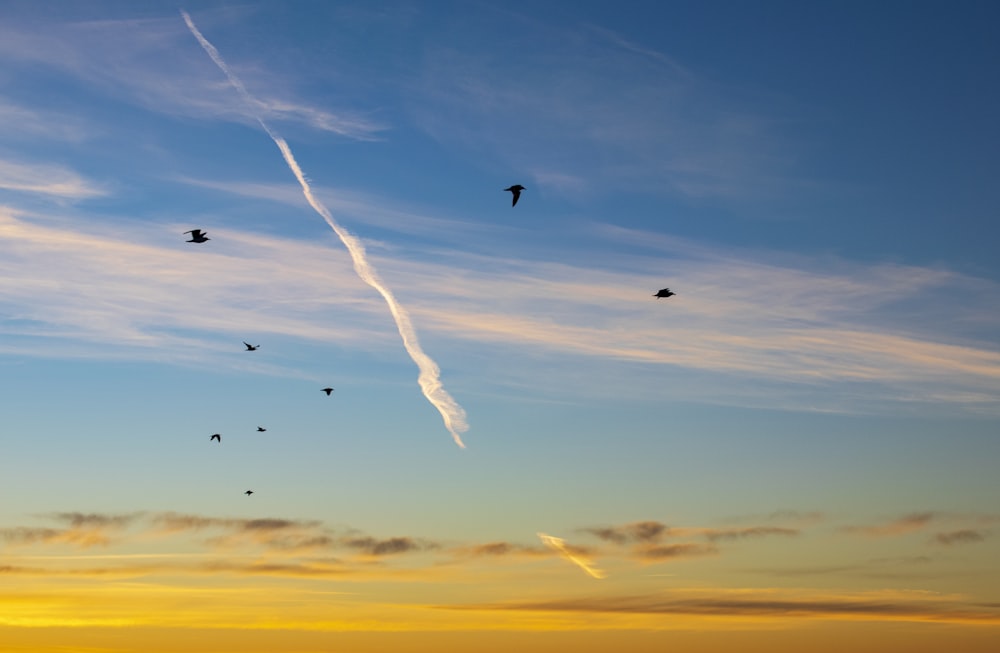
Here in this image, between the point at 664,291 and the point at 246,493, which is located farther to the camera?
the point at 246,493

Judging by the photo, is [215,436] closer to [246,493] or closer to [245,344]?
[246,493]

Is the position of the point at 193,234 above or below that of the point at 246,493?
above

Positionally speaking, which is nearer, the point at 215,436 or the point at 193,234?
the point at 193,234

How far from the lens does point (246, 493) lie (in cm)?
16688

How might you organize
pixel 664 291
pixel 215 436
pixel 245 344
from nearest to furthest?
pixel 664 291
pixel 245 344
pixel 215 436

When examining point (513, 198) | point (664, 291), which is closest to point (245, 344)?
point (513, 198)

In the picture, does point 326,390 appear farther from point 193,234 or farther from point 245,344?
point 193,234

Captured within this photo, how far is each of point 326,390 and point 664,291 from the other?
5719 cm

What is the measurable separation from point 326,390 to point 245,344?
1386cm

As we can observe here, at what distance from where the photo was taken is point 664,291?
11119 cm

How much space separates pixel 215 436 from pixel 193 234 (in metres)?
53.4

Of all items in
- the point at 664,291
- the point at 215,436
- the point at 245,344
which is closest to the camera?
the point at 664,291

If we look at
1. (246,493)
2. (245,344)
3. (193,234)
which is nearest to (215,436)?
(246,493)

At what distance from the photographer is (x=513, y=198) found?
A: 11225 centimetres
